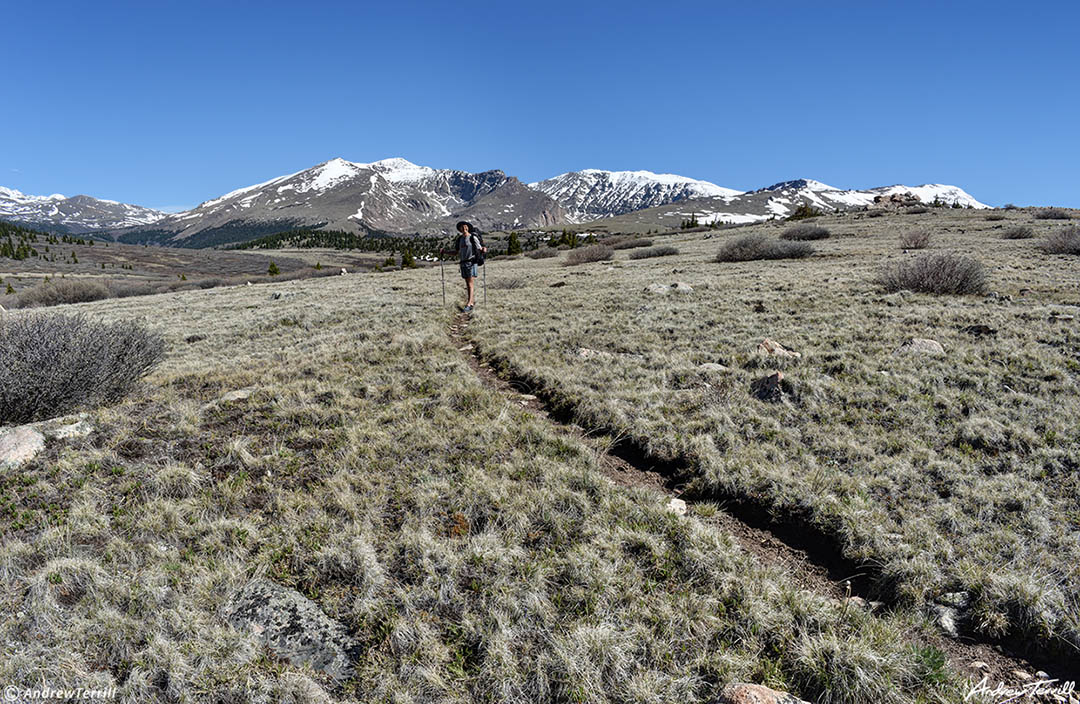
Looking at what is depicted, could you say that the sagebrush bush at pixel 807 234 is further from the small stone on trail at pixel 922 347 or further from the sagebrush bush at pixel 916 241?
the small stone on trail at pixel 922 347

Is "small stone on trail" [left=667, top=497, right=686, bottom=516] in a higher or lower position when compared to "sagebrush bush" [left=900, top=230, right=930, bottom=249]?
lower

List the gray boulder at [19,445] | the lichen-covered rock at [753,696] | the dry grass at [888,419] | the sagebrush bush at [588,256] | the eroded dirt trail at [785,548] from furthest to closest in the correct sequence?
the sagebrush bush at [588,256], the gray boulder at [19,445], the dry grass at [888,419], the eroded dirt trail at [785,548], the lichen-covered rock at [753,696]

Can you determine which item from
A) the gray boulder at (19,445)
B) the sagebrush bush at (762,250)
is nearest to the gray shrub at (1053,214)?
the sagebrush bush at (762,250)

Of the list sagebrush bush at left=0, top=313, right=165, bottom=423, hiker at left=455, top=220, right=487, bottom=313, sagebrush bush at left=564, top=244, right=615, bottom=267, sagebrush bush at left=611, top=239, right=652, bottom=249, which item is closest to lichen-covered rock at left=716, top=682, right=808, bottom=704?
sagebrush bush at left=0, top=313, right=165, bottom=423

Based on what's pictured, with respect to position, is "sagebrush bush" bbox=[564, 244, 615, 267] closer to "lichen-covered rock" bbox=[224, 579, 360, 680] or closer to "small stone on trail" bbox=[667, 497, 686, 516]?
"small stone on trail" bbox=[667, 497, 686, 516]

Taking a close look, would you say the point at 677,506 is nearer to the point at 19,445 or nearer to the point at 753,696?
the point at 753,696

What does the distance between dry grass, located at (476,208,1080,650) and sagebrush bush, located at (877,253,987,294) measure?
47.9 inches

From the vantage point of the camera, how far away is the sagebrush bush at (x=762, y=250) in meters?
29.9

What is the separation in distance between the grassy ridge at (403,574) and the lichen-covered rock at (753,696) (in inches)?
8.7

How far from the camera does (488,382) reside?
33.0 ft

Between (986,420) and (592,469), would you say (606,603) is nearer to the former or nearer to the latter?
(592,469)

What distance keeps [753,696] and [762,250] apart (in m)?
32.5

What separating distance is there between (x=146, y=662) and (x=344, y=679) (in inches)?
61.2

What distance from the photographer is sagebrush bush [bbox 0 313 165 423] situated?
716 cm
